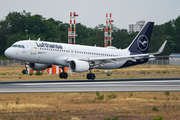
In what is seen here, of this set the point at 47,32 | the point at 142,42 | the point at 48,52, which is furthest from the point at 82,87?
the point at 47,32

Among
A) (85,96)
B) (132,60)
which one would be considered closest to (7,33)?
(132,60)

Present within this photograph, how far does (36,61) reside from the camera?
123 ft

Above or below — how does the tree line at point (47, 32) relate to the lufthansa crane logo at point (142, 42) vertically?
above

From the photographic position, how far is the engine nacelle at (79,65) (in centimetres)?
3712

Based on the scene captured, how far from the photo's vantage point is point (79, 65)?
37219 millimetres

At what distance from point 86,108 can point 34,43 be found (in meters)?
21.8

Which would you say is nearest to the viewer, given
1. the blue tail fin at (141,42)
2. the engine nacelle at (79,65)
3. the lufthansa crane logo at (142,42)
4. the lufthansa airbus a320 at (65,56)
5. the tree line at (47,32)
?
the lufthansa airbus a320 at (65,56)

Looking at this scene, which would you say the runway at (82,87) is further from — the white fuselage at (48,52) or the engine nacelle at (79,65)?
the white fuselage at (48,52)

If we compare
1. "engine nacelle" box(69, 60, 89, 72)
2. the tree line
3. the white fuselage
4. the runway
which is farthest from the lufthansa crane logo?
the tree line

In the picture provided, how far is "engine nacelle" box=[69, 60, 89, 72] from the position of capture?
122ft

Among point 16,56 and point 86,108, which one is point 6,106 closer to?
point 86,108

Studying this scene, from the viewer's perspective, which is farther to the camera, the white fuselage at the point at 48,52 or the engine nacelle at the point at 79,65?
the engine nacelle at the point at 79,65

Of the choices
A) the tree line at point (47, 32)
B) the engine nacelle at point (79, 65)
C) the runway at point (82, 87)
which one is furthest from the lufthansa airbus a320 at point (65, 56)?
the tree line at point (47, 32)

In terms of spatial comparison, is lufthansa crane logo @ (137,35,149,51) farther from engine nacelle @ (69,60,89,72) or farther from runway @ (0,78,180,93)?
runway @ (0,78,180,93)
